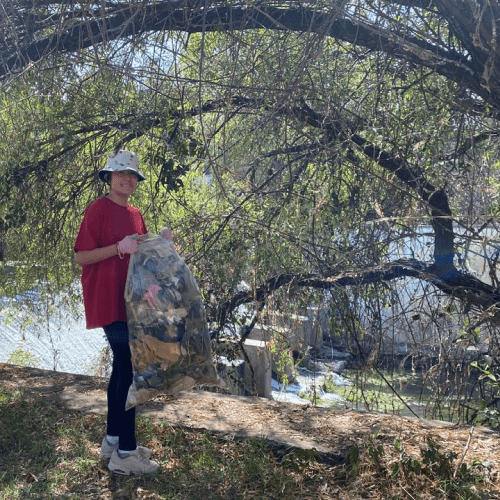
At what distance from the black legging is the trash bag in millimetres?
117

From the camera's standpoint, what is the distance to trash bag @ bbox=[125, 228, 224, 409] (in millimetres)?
4027

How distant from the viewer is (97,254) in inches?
159

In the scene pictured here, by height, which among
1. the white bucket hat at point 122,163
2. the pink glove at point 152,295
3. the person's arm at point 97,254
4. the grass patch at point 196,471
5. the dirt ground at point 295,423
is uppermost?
the white bucket hat at point 122,163

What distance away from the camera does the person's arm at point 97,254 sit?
158 inches

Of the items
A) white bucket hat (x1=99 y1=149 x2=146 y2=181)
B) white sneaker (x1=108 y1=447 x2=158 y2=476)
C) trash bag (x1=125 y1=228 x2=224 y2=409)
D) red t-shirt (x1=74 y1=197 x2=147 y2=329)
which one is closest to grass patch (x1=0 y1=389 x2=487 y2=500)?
white sneaker (x1=108 y1=447 x2=158 y2=476)

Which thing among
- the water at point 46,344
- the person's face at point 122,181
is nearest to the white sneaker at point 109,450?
the person's face at point 122,181

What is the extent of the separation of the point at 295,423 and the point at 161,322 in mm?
1434

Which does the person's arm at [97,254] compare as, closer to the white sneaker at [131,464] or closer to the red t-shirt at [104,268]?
the red t-shirt at [104,268]

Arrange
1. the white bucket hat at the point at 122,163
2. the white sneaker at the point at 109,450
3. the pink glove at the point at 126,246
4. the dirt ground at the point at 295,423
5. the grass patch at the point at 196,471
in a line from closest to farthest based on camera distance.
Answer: the pink glove at the point at 126,246 → the grass patch at the point at 196,471 → the white bucket hat at the point at 122,163 → the white sneaker at the point at 109,450 → the dirt ground at the point at 295,423

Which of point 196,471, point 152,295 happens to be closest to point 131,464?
point 196,471

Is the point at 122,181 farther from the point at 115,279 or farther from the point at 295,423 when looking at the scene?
the point at 295,423

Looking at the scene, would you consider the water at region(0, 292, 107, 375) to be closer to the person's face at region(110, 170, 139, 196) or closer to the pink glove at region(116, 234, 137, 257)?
the person's face at region(110, 170, 139, 196)

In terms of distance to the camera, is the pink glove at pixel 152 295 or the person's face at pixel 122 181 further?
the person's face at pixel 122 181

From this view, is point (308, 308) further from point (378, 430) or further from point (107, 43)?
point (107, 43)
